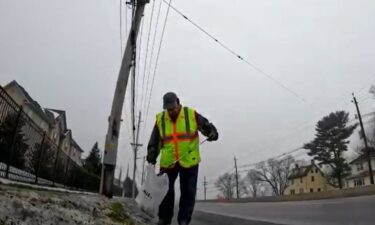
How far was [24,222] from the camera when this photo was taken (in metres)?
2.87

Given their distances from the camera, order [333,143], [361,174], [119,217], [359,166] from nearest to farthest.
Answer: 1. [119,217]
2. [333,143]
3. [361,174]
4. [359,166]

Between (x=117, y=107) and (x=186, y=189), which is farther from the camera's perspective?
(x=117, y=107)

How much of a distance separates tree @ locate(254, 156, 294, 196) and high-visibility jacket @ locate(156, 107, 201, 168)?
8913 centimetres

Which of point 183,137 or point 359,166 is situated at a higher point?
point 359,166

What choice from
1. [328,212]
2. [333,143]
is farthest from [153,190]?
[333,143]

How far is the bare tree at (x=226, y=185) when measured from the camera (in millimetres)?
103887

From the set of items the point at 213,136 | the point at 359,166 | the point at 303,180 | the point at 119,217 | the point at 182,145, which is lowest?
the point at 119,217

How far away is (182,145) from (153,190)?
1914 millimetres

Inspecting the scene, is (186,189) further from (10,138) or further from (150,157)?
(10,138)

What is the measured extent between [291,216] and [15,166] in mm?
6068

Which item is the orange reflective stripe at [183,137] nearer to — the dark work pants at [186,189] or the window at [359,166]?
the dark work pants at [186,189]

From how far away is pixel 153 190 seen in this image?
6.11m

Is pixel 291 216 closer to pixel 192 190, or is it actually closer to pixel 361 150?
pixel 192 190

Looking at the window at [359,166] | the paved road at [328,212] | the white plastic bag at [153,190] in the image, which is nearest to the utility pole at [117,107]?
the paved road at [328,212]
